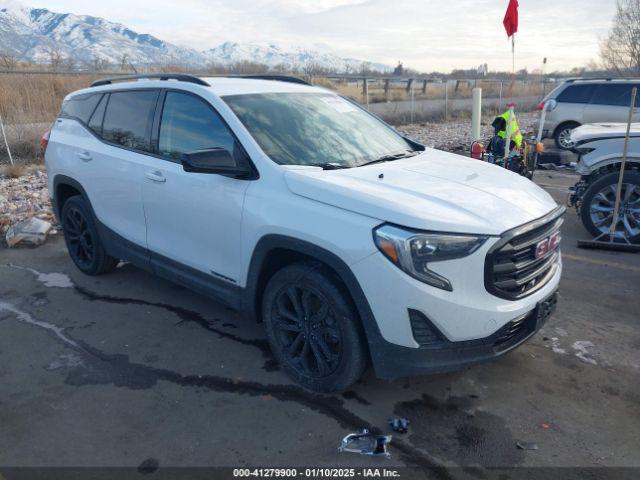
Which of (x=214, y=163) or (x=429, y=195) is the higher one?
(x=214, y=163)

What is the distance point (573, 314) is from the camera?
14.4ft

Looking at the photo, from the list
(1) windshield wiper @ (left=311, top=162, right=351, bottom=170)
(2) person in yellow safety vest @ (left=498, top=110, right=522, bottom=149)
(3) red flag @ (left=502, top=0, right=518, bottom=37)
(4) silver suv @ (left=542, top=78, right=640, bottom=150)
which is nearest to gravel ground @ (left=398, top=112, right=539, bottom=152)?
(4) silver suv @ (left=542, top=78, right=640, bottom=150)

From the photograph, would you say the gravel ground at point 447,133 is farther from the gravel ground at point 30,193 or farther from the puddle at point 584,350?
the puddle at point 584,350

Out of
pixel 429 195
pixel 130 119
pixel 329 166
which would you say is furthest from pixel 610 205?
pixel 130 119

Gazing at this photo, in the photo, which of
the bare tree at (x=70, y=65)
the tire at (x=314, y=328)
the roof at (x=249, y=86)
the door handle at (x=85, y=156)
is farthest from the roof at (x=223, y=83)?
the bare tree at (x=70, y=65)

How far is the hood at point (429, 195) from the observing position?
9.14 ft

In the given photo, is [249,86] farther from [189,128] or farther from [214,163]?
[214,163]

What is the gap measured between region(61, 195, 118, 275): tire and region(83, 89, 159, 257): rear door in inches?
10.9

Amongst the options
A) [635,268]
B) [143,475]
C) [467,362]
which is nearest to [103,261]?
[143,475]

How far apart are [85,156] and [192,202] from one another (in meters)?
1.78

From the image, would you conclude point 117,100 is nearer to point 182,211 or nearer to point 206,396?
point 182,211

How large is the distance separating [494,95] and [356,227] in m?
33.0

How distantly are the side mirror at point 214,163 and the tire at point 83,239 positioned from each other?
6.98 ft

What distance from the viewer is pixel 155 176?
403 cm
